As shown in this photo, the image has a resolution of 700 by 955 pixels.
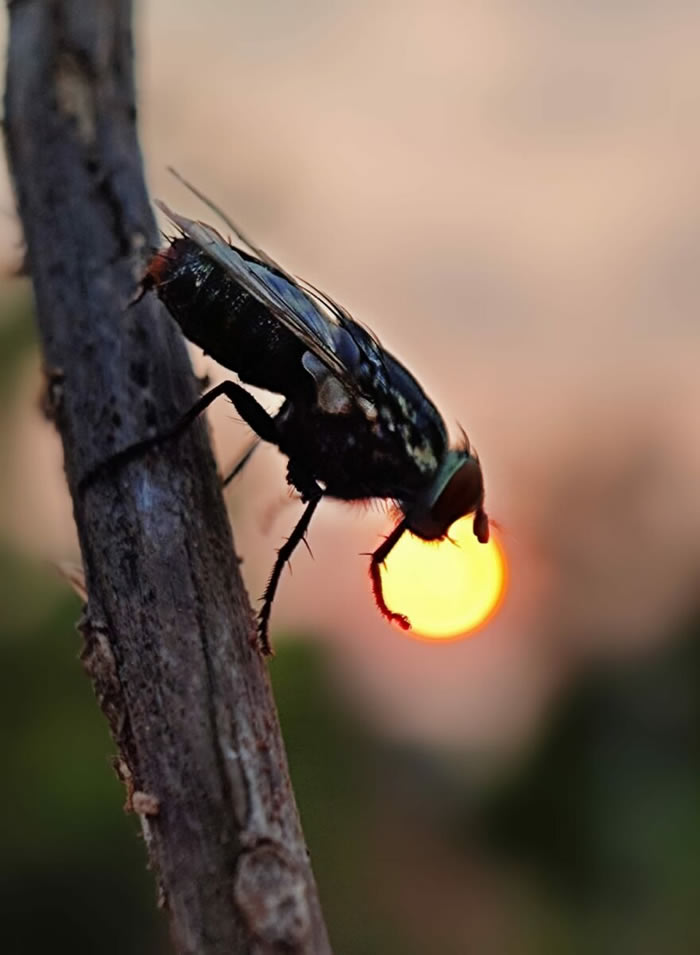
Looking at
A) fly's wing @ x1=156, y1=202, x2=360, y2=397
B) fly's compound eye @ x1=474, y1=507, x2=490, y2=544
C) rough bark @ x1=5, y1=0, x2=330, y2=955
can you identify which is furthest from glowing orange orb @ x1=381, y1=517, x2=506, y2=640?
A: rough bark @ x1=5, y1=0, x2=330, y2=955

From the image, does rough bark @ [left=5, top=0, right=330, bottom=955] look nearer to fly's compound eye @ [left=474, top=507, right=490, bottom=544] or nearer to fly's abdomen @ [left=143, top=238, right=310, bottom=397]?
fly's abdomen @ [left=143, top=238, right=310, bottom=397]

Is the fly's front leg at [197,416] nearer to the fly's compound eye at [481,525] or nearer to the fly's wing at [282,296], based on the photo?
the fly's wing at [282,296]

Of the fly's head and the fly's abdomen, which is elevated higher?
the fly's abdomen

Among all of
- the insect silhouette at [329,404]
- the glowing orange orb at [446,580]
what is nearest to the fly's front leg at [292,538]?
the insect silhouette at [329,404]

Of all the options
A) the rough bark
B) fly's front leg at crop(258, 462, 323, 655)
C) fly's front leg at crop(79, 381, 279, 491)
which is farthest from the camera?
fly's front leg at crop(258, 462, 323, 655)

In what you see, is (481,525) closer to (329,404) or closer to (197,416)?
(329,404)

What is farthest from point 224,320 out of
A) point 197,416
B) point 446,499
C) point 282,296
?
point 446,499

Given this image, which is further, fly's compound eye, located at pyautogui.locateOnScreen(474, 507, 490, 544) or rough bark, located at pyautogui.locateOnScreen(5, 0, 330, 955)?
fly's compound eye, located at pyautogui.locateOnScreen(474, 507, 490, 544)
